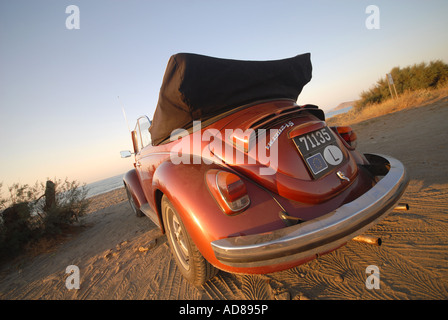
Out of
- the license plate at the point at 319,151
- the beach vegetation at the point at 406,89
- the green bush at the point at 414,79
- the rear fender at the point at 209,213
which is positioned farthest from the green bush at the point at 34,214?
the green bush at the point at 414,79

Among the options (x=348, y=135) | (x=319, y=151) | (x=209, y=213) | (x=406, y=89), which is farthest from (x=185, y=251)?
(x=406, y=89)

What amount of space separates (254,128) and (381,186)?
1.03 meters

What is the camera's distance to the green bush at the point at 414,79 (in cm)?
1444

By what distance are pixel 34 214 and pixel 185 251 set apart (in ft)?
15.1

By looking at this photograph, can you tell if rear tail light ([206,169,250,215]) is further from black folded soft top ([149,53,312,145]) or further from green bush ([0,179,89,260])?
green bush ([0,179,89,260])

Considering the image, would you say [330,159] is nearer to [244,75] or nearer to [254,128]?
[254,128]

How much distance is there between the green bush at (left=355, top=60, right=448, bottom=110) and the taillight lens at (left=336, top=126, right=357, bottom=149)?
57.4 ft

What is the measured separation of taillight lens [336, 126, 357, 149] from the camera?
2219mm

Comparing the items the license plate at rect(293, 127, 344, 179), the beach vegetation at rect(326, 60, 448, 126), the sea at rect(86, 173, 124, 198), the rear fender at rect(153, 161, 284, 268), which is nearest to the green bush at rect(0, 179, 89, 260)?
the sea at rect(86, 173, 124, 198)

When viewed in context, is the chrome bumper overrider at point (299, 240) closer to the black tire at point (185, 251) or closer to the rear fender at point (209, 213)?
the rear fender at point (209, 213)

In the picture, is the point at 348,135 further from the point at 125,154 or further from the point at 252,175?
the point at 125,154

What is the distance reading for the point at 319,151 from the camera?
1.67 m
